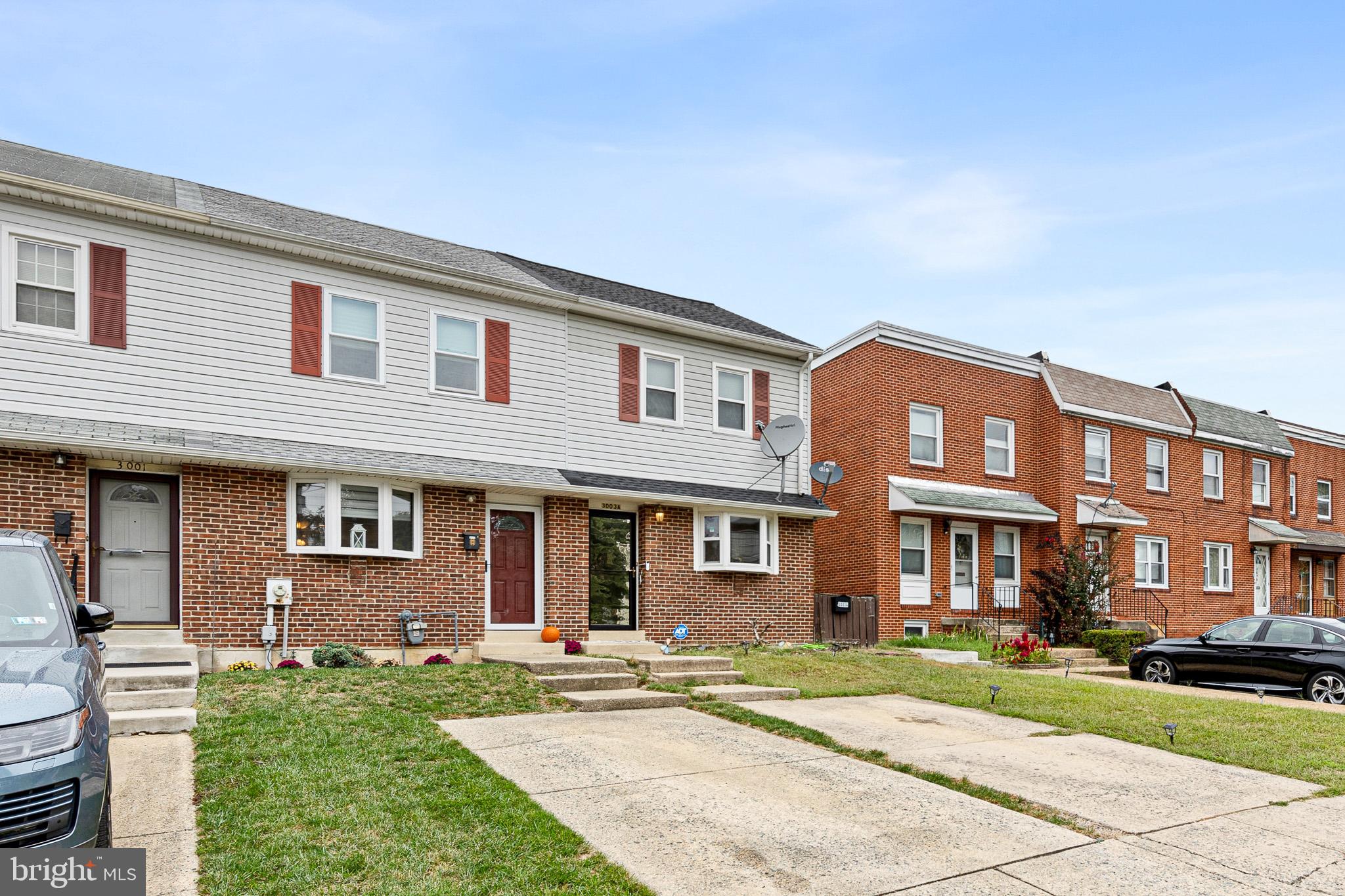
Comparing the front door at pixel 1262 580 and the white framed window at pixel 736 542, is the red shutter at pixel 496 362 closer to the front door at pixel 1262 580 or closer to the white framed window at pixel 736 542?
the white framed window at pixel 736 542

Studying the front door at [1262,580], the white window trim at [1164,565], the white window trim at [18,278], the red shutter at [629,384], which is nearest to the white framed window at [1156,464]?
the white window trim at [1164,565]

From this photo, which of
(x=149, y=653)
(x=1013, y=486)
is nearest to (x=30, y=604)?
(x=149, y=653)

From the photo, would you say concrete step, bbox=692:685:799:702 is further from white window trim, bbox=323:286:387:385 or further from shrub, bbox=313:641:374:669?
white window trim, bbox=323:286:387:385

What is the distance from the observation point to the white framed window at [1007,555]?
2169cm

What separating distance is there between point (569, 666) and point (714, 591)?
190 inches

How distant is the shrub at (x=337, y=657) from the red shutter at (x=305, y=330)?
3865 millimetres

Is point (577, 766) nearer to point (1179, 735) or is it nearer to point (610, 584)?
point (1179, 735)

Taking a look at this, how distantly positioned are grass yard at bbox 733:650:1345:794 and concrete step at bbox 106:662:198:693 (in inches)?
265

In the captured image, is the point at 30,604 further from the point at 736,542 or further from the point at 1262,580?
the point at 1262,580

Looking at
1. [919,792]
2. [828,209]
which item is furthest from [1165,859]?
[828,209]

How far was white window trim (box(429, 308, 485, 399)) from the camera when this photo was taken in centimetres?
1352

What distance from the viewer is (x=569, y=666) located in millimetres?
11367

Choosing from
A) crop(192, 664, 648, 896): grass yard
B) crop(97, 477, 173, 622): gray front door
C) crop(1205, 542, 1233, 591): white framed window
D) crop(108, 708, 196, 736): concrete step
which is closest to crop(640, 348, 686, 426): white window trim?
crop(192, 664, 648, 896): grass yard

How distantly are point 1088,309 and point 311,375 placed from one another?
63.8 feet
